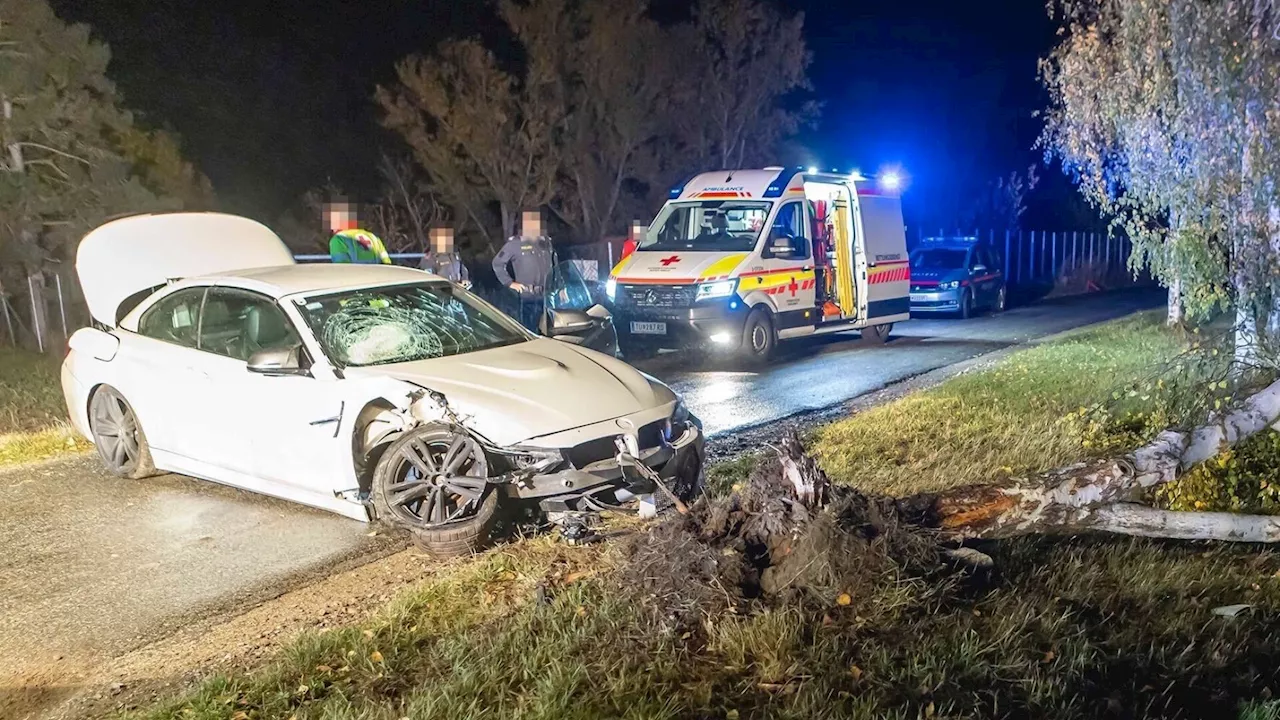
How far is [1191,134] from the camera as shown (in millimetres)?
7723

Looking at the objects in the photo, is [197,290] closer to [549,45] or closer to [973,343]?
[973,343]

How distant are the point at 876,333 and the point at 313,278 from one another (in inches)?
413

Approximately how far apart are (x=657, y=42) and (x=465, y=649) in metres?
20.2

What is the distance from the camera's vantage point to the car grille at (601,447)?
5223mm

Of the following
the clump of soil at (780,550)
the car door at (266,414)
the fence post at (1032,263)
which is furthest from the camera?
the fence post at (1032,263)

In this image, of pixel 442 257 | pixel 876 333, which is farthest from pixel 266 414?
pixel 876 333

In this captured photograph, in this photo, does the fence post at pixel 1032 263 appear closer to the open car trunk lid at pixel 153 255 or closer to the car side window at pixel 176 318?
the open car trunk lid at pixel 153 255

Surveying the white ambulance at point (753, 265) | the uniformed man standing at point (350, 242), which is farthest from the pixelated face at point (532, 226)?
the uniformed man standing at point (350, 242)

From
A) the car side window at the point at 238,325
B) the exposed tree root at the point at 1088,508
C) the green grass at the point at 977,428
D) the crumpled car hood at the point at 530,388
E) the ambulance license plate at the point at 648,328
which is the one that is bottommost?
the green grass at the point at 977,428

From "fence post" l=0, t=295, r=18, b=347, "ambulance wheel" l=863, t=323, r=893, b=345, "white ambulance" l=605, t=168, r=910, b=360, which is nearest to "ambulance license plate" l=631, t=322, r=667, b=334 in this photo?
"white ambulance" l=605, t=168, r=910, b=360

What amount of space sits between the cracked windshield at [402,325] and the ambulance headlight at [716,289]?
17.8ft

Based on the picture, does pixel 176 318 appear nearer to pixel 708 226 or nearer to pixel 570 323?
pixel 570 323

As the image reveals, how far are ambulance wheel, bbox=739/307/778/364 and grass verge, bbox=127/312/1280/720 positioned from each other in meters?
7.25

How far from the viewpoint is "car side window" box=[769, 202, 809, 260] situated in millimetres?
12492
